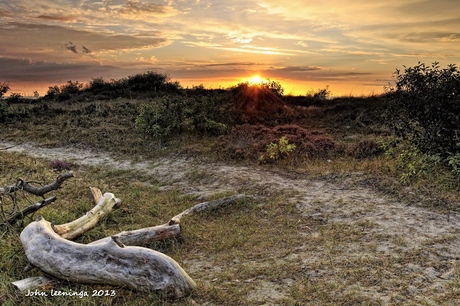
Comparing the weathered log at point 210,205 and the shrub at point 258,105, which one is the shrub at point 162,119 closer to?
the shrub at point 258,105

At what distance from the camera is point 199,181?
38.3 feet

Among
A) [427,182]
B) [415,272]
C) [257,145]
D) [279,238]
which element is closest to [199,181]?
[257,145]

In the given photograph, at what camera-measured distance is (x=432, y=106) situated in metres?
10.4

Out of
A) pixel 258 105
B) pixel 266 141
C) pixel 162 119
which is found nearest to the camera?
pixel 266 141

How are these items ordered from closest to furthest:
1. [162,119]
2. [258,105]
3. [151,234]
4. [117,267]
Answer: [117,267] → [151,234] → [162,119] → [258,105]

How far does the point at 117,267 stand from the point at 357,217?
498cm

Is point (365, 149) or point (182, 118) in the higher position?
point (182, 118)

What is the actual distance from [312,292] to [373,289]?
838 mm

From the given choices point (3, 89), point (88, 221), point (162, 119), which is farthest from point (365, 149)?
point (3, 89)

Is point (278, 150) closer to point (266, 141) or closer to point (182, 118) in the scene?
point (266, 141)

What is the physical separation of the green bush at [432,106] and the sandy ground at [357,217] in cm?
237

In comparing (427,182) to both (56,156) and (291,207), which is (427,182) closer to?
(291,207)

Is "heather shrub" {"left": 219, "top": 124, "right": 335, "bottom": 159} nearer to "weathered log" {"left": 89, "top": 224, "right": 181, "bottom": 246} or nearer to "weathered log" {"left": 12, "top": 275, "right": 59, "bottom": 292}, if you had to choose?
"weathered log" {"left": 89, "top": 224, "right": 181, "bottom": 246}

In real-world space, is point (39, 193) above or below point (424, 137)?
below
